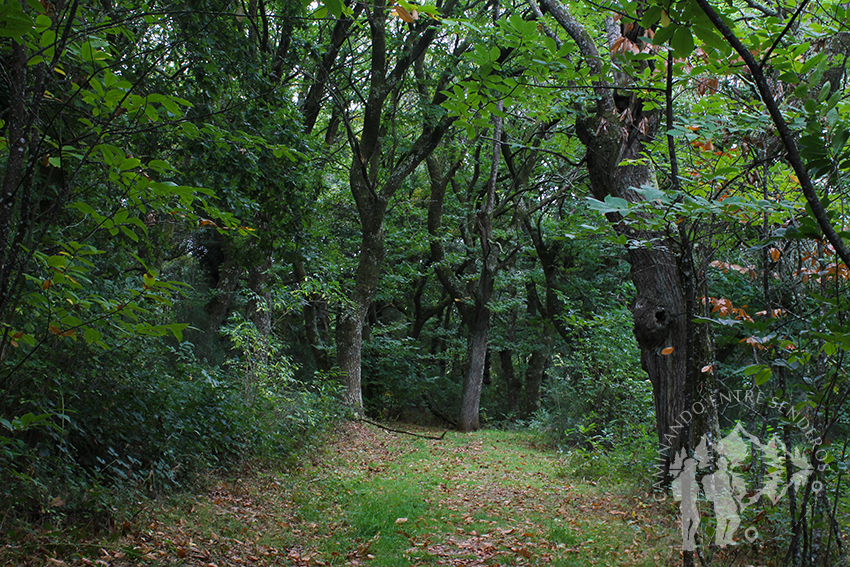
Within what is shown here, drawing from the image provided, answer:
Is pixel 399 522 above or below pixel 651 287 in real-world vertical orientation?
below

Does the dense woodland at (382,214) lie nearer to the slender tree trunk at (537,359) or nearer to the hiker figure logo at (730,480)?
the hiker figure logo at (730,480)

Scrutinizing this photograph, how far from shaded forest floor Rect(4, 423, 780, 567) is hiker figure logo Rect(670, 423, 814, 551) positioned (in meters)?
0.38

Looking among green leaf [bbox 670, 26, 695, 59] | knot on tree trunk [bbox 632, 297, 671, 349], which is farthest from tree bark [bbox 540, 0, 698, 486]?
green leaf [bbox 670, 26, 695, 59]

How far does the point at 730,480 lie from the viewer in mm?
4027

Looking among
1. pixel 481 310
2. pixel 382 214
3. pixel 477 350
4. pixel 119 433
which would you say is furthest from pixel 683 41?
pixel 477 350

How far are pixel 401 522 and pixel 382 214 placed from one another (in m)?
7.78

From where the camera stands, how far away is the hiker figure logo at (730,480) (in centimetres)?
354

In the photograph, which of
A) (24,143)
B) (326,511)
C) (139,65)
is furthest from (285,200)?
(24,143)

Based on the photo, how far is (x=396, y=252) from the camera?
639 inches

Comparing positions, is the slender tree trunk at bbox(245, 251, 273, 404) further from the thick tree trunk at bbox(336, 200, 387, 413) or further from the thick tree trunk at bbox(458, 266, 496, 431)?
the thick tree trunk at bbox(458, 266, 496, 431)

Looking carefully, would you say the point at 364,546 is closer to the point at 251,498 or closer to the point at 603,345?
the point at 251,498

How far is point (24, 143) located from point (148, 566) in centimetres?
295

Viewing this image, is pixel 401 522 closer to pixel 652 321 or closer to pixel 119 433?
pixel 119 433

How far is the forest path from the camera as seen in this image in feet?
14.3
